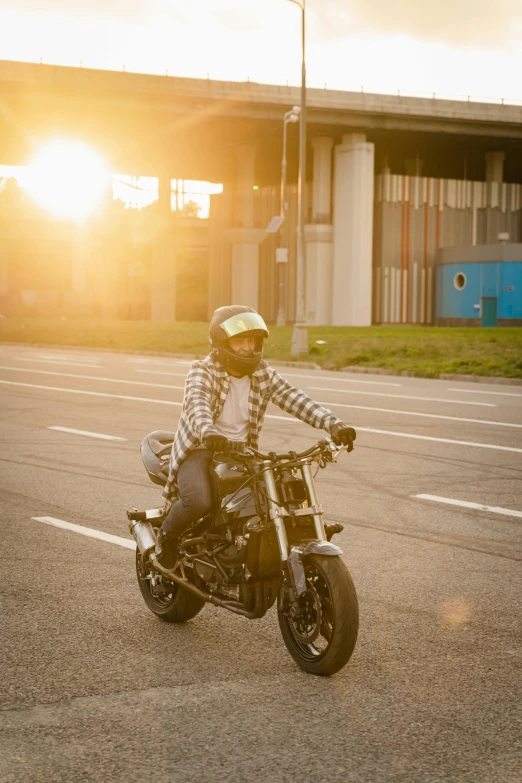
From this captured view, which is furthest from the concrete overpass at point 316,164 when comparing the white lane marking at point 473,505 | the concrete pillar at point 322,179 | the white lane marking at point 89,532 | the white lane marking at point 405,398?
the white lane marking at point 89,532

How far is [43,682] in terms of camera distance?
15.9ft

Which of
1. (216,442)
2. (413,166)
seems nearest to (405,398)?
(216,442)

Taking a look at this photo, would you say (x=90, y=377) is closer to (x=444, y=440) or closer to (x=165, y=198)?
(x=444, y=440)

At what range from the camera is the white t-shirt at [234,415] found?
18.5ft

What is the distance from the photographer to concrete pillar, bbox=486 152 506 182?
68375 millimetres

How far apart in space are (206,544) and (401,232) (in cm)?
6211

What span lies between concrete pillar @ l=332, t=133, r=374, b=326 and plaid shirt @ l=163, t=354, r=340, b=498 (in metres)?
54.5

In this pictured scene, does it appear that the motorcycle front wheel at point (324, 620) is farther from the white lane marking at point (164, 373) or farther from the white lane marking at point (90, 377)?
the white lane marking at point (164, 373)

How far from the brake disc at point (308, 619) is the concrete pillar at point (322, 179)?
57482mm

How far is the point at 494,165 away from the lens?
68875 millimetres

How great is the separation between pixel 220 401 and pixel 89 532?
9.59 ft

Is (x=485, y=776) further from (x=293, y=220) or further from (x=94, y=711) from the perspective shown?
(x=293, y=220)

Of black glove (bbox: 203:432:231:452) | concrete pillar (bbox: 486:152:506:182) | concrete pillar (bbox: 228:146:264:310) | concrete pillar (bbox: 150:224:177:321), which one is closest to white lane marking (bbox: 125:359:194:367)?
black glove (bbox: 203:432:231:452)

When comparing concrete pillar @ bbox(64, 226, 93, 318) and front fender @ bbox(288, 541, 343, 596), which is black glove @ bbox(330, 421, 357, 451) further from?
concrete pillar @ bbox(64, 226, 93, 318)
